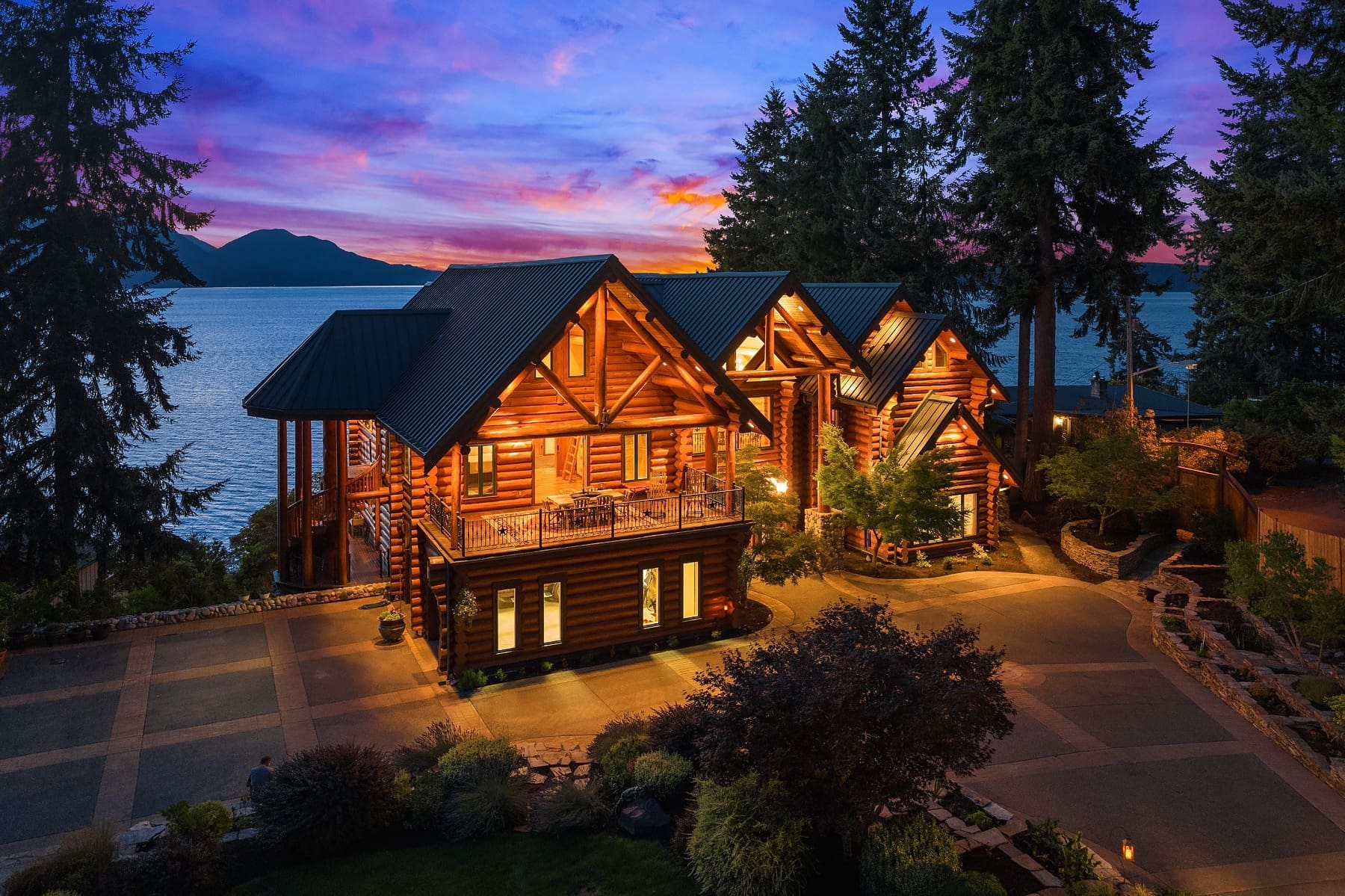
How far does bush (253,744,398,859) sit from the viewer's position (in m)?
12.4

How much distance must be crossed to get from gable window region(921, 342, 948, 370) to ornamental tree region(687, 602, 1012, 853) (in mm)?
19686

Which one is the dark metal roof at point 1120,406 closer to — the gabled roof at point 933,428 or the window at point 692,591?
the gabled roof at point 933,428

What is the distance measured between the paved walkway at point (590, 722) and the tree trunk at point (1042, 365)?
10627mm

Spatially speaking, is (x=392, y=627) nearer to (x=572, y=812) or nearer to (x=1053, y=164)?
(x=572, y=812)

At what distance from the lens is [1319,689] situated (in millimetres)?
16969

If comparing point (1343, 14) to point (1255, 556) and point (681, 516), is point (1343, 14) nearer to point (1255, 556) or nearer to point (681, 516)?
point (1255, 556)

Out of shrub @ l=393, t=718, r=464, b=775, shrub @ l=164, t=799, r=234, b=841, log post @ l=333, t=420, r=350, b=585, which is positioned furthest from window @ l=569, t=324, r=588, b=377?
shrub @ l=164, t=799, r=234, b=841

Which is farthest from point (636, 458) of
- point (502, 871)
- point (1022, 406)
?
point (1022, 406)

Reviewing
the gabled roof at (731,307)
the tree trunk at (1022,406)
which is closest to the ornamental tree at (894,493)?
the gabled roof at (731,307)

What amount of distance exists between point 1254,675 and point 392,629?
61.8ft

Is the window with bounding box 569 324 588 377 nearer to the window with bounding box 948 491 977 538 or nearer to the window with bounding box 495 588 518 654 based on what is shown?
the window with bounding box 495 588 518 654

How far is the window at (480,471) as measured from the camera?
22031 millimetres

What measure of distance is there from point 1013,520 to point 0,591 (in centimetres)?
3144

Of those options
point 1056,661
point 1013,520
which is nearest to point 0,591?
point 1056,661
